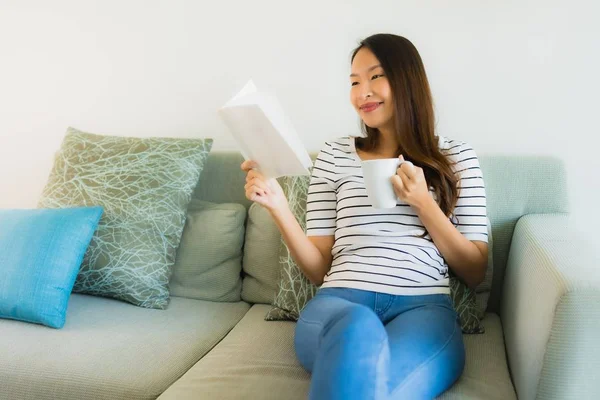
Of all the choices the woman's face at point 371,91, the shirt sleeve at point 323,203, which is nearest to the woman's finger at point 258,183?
the shirt sleeve at point 323,203

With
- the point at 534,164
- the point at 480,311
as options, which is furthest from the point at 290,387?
the point at 534,164

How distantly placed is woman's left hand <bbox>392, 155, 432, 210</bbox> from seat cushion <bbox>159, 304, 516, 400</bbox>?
0.39m

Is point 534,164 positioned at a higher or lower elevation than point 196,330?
higher

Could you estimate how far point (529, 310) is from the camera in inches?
45.1

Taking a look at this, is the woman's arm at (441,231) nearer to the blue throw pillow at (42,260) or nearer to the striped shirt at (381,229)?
the striped shirt at (381,229)

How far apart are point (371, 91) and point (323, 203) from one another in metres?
0.30

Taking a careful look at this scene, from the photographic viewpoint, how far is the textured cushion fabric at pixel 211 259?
5.54 ft

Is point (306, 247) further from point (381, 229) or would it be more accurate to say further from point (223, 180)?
point (223, 180)

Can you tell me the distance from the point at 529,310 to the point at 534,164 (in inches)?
21.0

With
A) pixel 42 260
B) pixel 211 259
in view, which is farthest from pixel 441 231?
pixel 42 260

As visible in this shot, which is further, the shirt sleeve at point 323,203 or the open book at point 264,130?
the shirt sleeve at point 323,203

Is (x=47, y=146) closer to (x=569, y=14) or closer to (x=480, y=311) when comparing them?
(x=480, y=311)

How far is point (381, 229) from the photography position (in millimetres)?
1346

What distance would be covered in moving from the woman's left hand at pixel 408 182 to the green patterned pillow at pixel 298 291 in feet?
1.04
